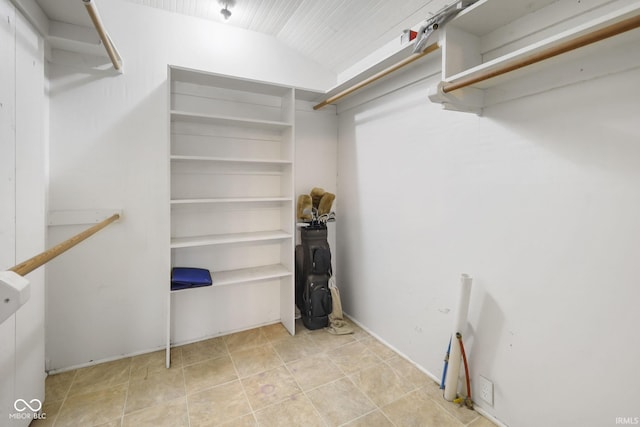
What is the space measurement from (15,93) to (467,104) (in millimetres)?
2319

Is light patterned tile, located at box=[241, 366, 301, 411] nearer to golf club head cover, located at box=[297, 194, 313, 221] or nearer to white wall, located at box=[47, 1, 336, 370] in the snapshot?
white wall, located at box=[47, 1, 336, 370]

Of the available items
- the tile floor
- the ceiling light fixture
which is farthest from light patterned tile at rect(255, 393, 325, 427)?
the ceiling light fixture

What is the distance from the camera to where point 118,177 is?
2.32 m

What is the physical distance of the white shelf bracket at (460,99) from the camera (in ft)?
5.13

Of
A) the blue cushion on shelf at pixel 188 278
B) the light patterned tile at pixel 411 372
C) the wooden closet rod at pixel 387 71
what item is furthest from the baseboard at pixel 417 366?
the wooden closet rod at pixel 387 71

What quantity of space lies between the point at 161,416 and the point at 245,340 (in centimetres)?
93

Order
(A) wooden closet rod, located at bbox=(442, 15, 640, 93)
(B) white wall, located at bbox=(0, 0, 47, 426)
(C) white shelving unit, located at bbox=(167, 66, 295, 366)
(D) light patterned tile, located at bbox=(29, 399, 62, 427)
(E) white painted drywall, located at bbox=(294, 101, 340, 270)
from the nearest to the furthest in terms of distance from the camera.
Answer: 1. (A) wooden closet rod, located at bbox=(442, 15, 640, 93)
2. (B) white wall, located at bbox=(0, 0, 47, 426)
3. (D) light patterned tile, located at bbox=(29, 399, 62, 427)
4. (C) white shelving unit, located at bbox=(167, 66, 295, 366)
5. (E) white painted drywall, located at bbox=(294, 101, 340, 270)

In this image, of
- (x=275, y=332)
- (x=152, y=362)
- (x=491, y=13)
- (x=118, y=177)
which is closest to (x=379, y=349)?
(x=275, y=332)

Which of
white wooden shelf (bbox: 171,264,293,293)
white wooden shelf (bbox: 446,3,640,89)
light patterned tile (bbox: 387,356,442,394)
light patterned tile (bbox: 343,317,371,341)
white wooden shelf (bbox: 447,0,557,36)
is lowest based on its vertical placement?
light patterned tile (bbox: 387,356,442,394)

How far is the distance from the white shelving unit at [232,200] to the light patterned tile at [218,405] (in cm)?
75

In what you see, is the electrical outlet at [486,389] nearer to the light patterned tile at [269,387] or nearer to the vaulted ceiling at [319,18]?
the light patterned tile at [269,387]

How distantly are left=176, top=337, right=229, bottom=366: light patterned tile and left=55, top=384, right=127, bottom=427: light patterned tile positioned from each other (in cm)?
46

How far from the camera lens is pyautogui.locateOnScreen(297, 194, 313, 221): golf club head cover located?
2850mm
